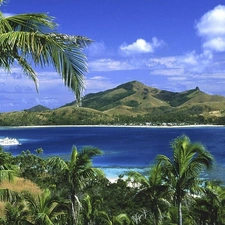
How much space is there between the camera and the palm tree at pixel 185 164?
11656mm

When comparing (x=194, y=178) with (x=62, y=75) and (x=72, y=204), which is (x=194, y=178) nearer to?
(x=72, y=204)

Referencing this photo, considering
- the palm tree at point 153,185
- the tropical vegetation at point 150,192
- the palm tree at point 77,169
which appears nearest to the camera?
the tropical vegetation at point 150,192

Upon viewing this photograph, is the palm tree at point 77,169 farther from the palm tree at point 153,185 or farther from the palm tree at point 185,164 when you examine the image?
the palm tree at point 185,164

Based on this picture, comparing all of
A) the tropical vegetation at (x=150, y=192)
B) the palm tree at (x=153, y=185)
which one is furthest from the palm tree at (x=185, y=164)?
the palm tree at (x=153, y=185)

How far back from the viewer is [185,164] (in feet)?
39.4

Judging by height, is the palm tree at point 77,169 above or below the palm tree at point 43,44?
below

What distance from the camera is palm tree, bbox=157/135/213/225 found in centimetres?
1166

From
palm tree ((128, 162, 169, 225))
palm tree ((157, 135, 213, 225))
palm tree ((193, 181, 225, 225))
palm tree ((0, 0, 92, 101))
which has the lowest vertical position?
palm tree ((193, 181, 225, 225))

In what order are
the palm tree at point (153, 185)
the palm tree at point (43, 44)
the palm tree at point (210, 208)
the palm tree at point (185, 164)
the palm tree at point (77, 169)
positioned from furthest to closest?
the palm tree at point (210, 208) → the palm tree at point (77, 169) → the palm tree at point (153, 185) → the palm tree at point (185, 164) → the palm tree at point (43, 44)

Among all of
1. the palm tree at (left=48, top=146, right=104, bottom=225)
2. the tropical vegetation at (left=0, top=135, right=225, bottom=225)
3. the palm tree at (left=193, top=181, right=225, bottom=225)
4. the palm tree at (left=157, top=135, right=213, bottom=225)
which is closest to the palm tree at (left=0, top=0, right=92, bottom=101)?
the tropical vegetation at (left=0, top=135, right=225, bottom=225)

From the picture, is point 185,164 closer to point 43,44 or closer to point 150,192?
point 150,192

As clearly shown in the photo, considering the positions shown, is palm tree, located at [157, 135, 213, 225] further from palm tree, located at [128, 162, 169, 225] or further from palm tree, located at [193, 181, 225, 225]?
palm tree, located at [193, 181, 225, 225]

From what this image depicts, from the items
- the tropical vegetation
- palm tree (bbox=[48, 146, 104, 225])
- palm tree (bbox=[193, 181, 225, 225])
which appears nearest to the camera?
the tropical vegetation

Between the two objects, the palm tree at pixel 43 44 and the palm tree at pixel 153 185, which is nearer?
the palm tree at pixel 43 44
